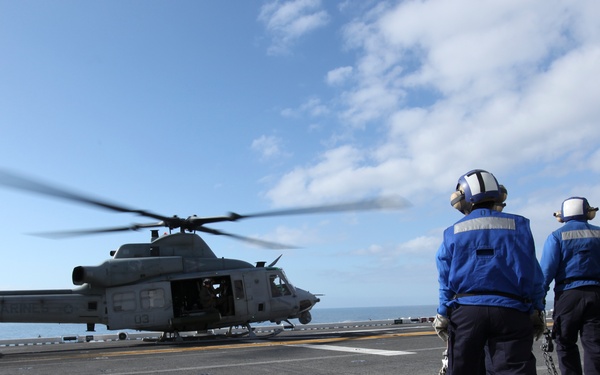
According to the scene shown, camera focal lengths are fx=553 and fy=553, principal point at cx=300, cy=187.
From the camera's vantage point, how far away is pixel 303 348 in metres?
12.2

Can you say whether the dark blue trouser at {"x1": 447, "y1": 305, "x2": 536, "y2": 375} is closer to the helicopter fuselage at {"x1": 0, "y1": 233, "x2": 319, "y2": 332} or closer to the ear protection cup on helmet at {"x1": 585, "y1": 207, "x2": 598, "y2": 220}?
the ear protection cup on helmet at {"x1": 585, "y1": 207, "x2": 598, "y2": 220}

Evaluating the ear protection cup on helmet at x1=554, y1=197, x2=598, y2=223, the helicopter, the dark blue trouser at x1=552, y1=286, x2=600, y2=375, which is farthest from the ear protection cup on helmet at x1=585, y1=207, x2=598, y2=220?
the helicopter

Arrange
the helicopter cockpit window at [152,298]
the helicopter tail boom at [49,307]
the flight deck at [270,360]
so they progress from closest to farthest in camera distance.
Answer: the flight deck at [270,360], the helicopter tail boom at [49,307], the helicopter cockpit window at [152,298]

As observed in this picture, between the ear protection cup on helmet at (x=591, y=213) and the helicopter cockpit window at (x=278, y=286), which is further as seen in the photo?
the helicopter cockpit window at (x=278, y=286)

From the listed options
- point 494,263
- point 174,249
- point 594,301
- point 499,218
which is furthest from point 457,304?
point 174,249

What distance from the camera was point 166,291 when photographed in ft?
53.8

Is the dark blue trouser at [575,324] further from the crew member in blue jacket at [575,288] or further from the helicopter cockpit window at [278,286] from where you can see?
the helicopter cockpit window at [278,286]

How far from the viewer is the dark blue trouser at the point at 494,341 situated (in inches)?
152

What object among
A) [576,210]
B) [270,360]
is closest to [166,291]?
[270,360]

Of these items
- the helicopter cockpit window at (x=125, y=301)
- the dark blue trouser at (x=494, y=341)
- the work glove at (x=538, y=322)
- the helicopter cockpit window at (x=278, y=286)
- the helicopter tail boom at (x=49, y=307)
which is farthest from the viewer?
the helicopter cockpit window at (x=278, y=286)

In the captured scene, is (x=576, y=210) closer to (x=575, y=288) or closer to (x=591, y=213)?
(x=591, y=213)

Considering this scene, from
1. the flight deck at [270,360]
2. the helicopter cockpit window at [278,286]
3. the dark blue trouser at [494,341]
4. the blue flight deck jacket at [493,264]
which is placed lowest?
the flight deck at [270,360]

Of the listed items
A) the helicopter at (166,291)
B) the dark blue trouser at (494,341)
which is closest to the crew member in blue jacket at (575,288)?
the dark blue trouser at (494,341)

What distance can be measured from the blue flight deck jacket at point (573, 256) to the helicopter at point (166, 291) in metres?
8.75
